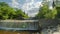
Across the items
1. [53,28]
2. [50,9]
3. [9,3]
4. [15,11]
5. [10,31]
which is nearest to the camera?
[53,28]

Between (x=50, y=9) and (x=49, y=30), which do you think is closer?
(x=49, y=30)

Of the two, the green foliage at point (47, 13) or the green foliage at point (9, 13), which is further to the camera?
the green foliage at point (9, 13)

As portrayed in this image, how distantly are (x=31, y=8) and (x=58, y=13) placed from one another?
191 cm

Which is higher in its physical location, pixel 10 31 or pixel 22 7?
pixel 22 7

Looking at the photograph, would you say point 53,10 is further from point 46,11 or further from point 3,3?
point 3,3

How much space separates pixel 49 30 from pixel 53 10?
1025 millimetres

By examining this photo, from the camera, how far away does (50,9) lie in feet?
22.4

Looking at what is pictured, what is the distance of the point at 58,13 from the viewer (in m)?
6.63

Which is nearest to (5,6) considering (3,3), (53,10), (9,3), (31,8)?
(3,3)

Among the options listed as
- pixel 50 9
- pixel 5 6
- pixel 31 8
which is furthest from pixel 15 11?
pixel 50 9

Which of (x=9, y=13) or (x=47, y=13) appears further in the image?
(x=9, y=13)

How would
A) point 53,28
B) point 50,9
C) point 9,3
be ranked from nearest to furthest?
point 53,28
point 50,9
point 9,3

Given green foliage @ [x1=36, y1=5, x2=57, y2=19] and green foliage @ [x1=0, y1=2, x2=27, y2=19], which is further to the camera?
green foliage @ [x1=0, y1=2, x2=27, y2=19]

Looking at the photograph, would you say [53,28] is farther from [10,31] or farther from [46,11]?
[10,31]
